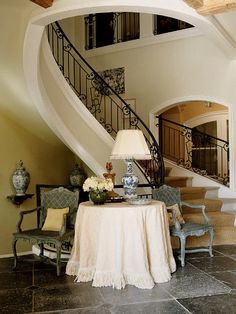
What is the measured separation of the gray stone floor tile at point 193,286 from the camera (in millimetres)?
3889

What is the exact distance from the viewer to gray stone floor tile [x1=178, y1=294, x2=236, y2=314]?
342cm

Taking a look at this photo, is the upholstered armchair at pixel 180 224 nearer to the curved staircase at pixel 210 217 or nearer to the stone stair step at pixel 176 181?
the curved staircase at pixel 210 217

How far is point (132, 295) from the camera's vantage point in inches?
151

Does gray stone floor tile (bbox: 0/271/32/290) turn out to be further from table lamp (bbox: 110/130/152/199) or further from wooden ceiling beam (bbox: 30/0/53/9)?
Result: wooden ceiling beam (bbox: 30/0/53/9)

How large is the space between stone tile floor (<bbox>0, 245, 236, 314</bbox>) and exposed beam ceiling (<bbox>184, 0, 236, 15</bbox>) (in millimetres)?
3104

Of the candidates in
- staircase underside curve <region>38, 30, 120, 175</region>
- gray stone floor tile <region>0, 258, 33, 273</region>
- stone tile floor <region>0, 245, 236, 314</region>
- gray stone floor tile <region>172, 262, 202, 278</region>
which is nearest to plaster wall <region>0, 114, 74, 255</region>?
gray stone floor tile <region>0, 258, 33, 273</region>

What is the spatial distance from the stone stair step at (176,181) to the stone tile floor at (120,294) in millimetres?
2560

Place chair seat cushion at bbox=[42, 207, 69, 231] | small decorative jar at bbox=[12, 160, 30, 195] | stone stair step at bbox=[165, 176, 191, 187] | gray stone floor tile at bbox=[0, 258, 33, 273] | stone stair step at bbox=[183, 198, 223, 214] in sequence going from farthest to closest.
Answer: stone stair step at bbox=[165, 176, 191, 187] < stone stair step at bbox=[183, 198, 223, 214] < small decorative jar at bbox=[12, 160, 30, 195] < chair seat cushion at bbox=[42, 207, 69, 231] < gray stone floor tile at bbox=[0, 258, 33, 273]

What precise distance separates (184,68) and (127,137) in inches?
138

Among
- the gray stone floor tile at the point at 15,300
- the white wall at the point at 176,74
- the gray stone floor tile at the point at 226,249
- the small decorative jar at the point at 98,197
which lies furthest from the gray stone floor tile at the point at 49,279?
the white wall at the point at 176,74

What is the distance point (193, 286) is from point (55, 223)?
1.96m

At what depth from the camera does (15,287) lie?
414 cm

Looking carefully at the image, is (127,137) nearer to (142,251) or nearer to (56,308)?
(142,251)

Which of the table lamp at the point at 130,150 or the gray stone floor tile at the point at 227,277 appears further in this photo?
the table lamp at the point at 130,150
